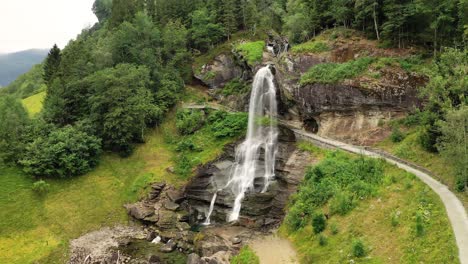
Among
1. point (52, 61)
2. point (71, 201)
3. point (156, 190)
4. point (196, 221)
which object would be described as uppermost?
point (52, 61)

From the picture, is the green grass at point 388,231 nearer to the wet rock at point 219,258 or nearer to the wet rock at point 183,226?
the wet rock at point 219,258

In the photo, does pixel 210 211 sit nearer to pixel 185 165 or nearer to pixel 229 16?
pixel 185 165

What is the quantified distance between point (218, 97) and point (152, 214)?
25563 millimetres

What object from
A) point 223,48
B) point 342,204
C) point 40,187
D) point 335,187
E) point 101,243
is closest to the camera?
point 342,204

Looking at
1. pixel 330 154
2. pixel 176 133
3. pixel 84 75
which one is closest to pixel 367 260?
pixel 330 154

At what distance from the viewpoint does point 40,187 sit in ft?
133

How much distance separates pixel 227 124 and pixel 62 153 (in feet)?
69.7

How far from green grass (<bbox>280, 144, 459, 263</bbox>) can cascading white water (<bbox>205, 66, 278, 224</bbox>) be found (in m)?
9.31

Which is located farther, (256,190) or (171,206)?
(171,206)

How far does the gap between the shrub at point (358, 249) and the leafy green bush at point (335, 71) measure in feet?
75.5

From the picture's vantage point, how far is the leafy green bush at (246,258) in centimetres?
3011

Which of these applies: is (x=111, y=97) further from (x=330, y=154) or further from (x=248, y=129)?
(x=330, y=154)

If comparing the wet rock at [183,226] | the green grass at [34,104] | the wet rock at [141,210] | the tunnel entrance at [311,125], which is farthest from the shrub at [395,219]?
the green grass at [34,104]

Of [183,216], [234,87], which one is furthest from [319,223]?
[234,87]
